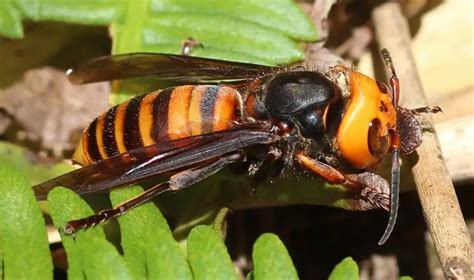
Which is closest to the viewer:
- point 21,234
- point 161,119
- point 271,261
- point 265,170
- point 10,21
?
point 271,261

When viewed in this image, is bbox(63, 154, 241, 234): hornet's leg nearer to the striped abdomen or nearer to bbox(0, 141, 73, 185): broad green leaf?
the striped abdomen

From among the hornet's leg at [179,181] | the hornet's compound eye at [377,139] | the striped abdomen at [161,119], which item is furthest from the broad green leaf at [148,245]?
the hornet's compound eye at [377,139]

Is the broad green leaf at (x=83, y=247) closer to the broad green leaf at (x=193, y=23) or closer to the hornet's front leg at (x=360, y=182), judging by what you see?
the hornet's front leg at (x=360, y=182)

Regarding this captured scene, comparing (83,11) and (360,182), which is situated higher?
(83,11)

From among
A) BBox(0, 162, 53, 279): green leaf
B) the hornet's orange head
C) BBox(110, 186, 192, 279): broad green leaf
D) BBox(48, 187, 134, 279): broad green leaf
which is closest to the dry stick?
the hornet's orange head

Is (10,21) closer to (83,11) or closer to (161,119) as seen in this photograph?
(83,11)

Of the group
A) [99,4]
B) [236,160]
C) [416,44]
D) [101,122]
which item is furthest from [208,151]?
[416,44]

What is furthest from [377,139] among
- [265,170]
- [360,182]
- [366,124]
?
[265,170]
